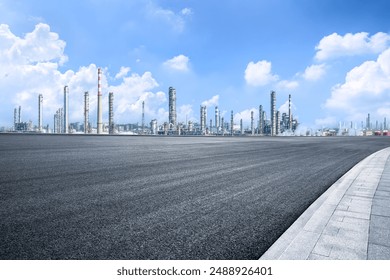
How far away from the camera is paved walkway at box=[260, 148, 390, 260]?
2816 millimetres

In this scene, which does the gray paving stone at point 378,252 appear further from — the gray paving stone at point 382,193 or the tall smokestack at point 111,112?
the tall smokestack at point 111,112

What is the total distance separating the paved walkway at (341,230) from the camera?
2.82 m

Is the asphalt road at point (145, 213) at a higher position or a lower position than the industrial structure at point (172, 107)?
lower

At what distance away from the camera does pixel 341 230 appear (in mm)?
3441

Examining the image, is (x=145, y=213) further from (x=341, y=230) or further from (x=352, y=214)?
(x=352, y=214)

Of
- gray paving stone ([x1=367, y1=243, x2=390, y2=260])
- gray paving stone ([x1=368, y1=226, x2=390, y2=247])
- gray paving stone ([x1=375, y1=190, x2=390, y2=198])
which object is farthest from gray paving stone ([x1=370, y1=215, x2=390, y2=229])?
gray paving stone ([x1=375, y1=190, x2=390, y2=198])

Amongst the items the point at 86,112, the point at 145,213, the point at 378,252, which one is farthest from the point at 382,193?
the point at 86,112

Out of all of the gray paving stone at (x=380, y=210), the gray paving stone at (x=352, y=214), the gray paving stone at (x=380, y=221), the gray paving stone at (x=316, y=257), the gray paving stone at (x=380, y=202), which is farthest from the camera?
the gray paving stone at (x=380, y=202)

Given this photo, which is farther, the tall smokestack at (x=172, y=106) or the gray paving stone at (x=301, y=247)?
the tall smokestack at (x=172, y=106)

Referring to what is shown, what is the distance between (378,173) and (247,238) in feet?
22.8

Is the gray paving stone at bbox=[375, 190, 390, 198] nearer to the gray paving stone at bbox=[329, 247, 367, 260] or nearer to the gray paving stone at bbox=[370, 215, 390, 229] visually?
the gray paving stone at bbox=[370, 215, 390, 229]

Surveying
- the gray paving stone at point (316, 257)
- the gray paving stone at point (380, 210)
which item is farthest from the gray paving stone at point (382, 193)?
the gray paving stone at point (316, 257)
